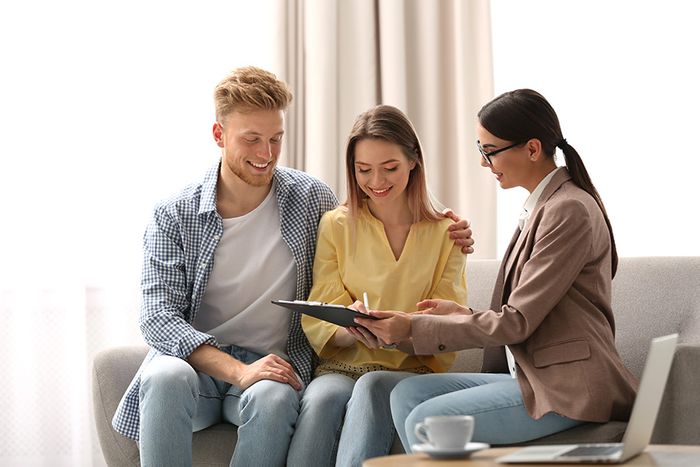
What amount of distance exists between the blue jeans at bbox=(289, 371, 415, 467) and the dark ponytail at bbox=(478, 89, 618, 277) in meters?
0.62

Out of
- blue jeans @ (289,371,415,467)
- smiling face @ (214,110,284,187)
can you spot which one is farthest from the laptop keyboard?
smiling face @ (214,110,284,187)

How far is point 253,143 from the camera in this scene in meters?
2.61

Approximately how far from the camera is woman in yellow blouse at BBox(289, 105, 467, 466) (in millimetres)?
2510

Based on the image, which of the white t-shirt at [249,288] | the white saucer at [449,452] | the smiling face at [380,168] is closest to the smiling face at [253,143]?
the white t-shirt at [249,288]

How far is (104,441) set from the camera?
2.61 metres

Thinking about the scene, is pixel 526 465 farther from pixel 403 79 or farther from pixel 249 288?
pixel 403 79

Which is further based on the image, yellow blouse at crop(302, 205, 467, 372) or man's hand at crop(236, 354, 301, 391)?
yellow blouse at crop(302, 205, 467, 372)

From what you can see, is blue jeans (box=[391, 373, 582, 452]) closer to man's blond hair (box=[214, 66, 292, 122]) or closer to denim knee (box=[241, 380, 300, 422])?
denim knee (box=[241, 380, 300, 422])

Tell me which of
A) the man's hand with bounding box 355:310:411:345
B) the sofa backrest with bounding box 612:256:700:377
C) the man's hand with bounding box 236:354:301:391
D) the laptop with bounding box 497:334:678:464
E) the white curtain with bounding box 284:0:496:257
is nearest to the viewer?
the laptop with bounding box 497:334:678:464

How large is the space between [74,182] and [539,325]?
6.20ft

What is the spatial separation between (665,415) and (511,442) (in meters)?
0.35

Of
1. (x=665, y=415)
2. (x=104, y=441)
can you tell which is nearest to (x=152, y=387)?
(x=104, y=441)

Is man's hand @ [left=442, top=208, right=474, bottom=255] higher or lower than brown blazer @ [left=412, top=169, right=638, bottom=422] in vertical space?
higher

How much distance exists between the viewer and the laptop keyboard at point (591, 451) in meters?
1.51
